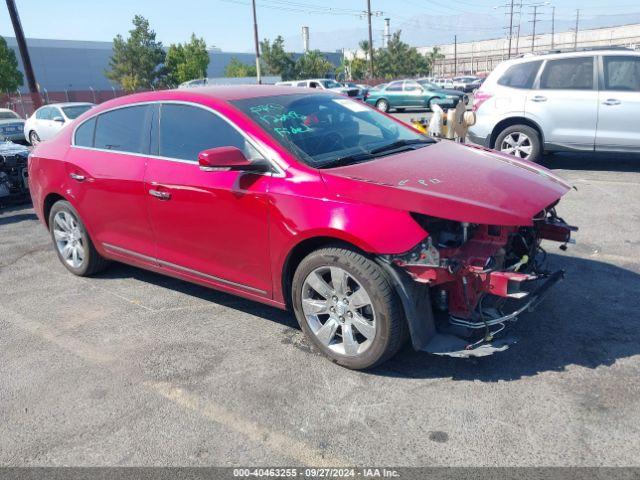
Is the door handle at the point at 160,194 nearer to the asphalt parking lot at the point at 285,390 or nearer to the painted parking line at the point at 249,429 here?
the asphalt parking lot at the point at 285,390

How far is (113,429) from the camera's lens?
305cm

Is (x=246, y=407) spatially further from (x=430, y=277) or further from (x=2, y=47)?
(x=2, y=47)

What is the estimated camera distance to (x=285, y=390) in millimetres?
3324

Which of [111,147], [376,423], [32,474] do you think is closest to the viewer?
[32,474]

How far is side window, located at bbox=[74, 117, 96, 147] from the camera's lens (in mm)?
5043

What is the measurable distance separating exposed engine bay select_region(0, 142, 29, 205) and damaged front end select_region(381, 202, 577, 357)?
25.6 feet

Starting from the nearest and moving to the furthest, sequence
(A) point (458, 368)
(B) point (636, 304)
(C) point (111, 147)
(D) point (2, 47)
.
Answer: (A) point (458, 368) → (B) point (636, 304) → (C) point (111, 147) → (D) point (2, 47)

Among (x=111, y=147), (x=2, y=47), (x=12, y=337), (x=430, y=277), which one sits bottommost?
(x=12, y=337)

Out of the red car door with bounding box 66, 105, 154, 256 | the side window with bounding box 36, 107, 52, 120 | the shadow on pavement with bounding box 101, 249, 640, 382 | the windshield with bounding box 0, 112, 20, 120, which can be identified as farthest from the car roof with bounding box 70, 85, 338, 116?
the windshield with bounding box 0, 112, 20, 120

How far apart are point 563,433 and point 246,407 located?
5.59 feet

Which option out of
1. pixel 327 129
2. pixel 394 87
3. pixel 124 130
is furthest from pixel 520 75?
pixel 394 87

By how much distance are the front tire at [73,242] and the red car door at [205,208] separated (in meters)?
1.18

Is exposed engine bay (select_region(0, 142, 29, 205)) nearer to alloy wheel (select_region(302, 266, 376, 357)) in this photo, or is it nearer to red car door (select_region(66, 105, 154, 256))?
red car door (select_region(66, 105, 154, 256))

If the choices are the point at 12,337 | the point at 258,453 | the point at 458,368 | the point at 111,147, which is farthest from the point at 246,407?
the point at 111,147
